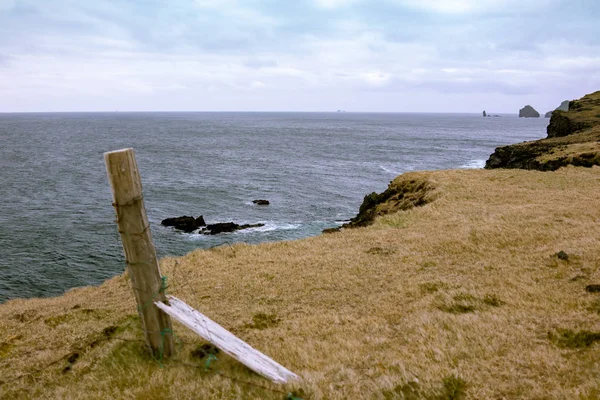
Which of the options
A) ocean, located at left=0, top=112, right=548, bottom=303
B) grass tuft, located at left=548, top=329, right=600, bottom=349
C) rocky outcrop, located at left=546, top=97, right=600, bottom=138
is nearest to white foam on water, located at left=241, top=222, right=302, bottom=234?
ocean, located at left=0, top=112, right=548, bottom=303

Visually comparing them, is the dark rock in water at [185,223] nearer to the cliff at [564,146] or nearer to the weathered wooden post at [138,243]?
the cliff at [564,146]

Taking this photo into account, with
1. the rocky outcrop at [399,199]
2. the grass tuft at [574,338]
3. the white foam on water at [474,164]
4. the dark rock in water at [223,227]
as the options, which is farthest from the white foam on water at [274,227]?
the white foam on water at [474,164]

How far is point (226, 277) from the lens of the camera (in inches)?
651

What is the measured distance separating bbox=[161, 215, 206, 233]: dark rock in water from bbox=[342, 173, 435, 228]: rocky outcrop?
1568 centimetres

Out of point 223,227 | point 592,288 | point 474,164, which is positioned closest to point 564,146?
point 223,227

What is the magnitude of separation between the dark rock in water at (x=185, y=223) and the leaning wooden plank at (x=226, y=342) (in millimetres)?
33848

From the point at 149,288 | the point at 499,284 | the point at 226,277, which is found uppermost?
the point at 149,288

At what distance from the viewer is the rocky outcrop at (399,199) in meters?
29.2

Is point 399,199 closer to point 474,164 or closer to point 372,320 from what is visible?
point 372,320

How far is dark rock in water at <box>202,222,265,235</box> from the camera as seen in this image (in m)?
40.3

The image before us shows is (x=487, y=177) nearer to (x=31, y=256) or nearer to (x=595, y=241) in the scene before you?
(x=595, y=241)

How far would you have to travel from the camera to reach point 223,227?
41188mm

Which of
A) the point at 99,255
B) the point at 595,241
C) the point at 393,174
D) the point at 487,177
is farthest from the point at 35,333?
the point at 393,174

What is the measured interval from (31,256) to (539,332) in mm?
34015
